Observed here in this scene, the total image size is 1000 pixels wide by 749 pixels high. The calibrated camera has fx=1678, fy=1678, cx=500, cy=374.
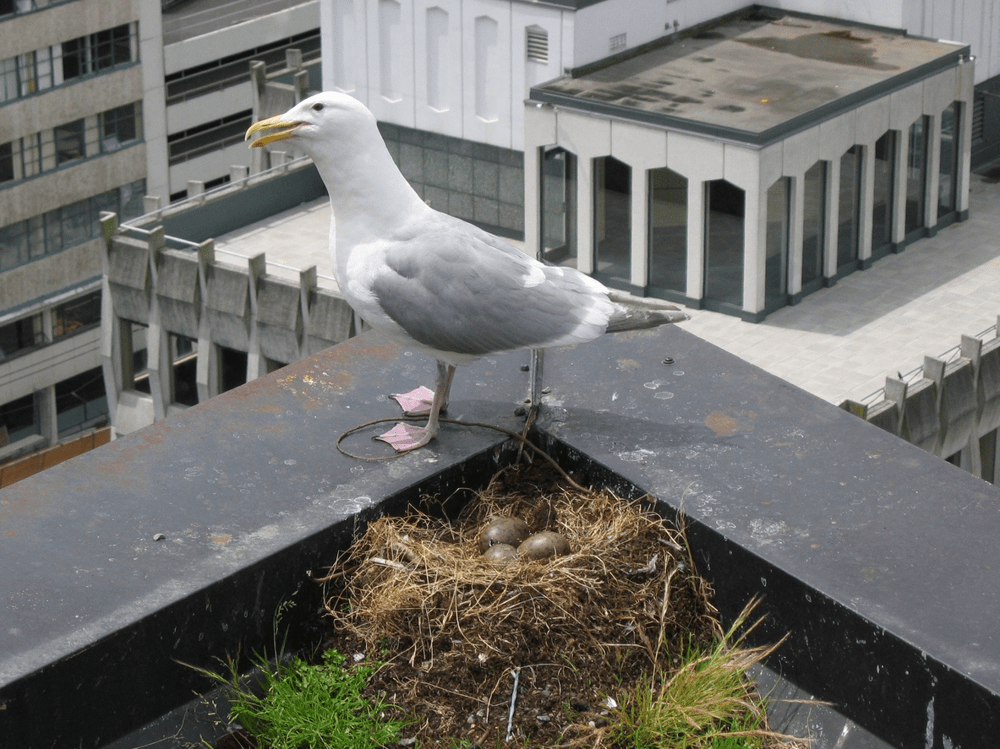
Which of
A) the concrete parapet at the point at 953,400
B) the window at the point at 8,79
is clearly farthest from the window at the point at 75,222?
the concrete parapet at the point at 953,400

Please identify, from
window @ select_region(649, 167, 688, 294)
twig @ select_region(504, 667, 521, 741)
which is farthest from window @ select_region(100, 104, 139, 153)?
twig @ select_region(504, 667, 521, 741)

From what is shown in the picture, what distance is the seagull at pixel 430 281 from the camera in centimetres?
1070

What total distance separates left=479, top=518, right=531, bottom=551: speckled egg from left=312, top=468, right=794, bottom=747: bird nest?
105 mm

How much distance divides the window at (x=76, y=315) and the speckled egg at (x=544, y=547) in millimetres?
50281

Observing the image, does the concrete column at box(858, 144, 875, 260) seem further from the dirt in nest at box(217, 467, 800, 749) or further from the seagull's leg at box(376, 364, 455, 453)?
the dirt in nest at box(217, 467, 800, 749)

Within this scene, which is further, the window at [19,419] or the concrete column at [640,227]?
the window at [19,419]

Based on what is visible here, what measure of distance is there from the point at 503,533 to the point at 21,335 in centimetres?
4954

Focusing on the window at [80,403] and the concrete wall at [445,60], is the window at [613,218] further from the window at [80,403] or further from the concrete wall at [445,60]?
the window at [80,403]

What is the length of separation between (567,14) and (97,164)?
24.1 m

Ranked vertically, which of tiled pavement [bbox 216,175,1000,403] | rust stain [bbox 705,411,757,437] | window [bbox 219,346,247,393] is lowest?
window [bbox 219,346,247,393]

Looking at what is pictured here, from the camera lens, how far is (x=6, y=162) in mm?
56000

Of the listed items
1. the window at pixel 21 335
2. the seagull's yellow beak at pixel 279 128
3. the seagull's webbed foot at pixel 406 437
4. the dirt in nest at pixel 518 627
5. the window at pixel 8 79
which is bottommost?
the window at pixel 21 335

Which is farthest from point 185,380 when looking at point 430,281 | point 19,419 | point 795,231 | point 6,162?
point 430,281

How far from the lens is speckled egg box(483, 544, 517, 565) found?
909 centimetres
